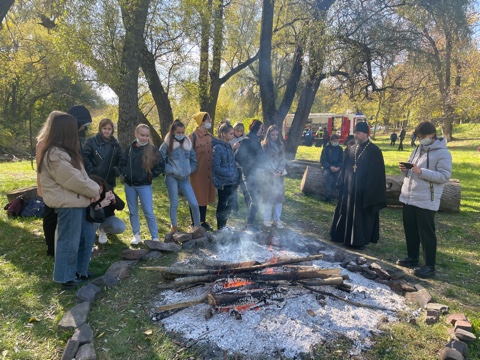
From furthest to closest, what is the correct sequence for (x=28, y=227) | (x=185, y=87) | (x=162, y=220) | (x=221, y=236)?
(x=185, y=87)
(x=162, y=220)
(x=28, y=227)
(x=221, y=236)

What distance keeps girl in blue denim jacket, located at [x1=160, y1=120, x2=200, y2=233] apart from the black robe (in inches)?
101

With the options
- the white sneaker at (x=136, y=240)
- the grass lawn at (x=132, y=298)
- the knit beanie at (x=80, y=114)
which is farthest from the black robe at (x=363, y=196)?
the knit beanie at (x=80, y=114)

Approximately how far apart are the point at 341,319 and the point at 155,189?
22.6ft

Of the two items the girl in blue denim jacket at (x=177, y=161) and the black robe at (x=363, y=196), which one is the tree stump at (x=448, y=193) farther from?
the girl in blue denim jacket at (x=177, y=161)

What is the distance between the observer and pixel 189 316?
10.4 ft

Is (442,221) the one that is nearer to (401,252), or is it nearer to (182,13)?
(401,252)

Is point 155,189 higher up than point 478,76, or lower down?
lower down

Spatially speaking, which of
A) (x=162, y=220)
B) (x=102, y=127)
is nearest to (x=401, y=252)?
(x=162, y=220)

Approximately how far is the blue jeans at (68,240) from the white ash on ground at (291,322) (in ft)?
3.70

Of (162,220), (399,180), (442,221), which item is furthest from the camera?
(399,180)

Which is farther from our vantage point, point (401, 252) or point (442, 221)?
point (442, 221)

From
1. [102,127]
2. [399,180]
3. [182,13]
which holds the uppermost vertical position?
[182,13]

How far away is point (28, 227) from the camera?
571cm

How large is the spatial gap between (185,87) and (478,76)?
2359cm
